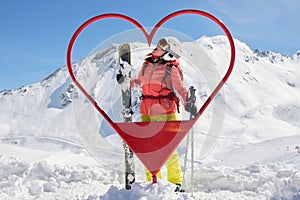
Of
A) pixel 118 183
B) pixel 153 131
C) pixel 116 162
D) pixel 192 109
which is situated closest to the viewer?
pixel 153 131

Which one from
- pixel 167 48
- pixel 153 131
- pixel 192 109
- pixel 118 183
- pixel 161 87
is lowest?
pixel 118 183

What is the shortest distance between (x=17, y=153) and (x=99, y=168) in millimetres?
3199

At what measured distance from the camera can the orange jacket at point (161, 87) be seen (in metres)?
4.31

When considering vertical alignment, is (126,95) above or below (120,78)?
below

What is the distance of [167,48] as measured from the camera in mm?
4383

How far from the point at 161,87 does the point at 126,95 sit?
0.40 m

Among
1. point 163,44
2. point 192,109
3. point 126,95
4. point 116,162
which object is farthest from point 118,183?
point 163,44

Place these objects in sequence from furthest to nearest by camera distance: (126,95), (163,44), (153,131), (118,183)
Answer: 1. (118,183)
2. (163,44)
3. (126,95)
4. (153,131)

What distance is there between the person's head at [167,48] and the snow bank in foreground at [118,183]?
1.44m

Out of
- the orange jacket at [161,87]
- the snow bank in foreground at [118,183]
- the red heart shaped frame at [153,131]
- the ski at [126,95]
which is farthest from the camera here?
the orange jacket at [161,87]

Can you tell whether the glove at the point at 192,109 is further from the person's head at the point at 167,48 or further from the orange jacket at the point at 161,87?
the person's head at the point at 167,48

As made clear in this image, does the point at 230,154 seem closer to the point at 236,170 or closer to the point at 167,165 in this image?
the point at 236,170

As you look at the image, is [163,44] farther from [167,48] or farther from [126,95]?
[126,95]

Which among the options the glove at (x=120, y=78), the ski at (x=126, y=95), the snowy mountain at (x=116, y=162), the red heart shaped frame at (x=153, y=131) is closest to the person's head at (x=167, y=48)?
the snowy mountain at (x=116, y=162)
